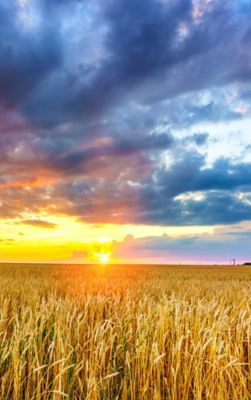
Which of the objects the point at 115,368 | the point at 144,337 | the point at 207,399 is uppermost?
the point at 144,337

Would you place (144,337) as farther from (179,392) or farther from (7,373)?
(7,373)

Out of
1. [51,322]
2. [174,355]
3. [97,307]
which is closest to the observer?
[174,355]

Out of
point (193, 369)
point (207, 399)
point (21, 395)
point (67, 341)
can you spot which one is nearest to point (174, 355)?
point (193, 369)

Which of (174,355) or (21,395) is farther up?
(174,355)

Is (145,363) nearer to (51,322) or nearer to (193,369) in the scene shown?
(193,369)

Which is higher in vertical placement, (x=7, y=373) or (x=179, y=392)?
(x=7, y=373)

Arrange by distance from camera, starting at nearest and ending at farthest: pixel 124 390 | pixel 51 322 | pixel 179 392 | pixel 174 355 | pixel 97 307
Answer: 1. pixel 124 390
2. pixel 179 392
3. pixel 174 355
4. pixel 51 322
5. pixel 97 307

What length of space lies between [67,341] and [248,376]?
2001 mm

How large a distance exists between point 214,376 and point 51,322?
7.03 feet

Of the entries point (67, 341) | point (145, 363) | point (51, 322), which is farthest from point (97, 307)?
point (145, 363)

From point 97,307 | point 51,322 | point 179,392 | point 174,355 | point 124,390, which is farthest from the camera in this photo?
point 97,307

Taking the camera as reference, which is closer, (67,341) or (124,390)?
(124,390)

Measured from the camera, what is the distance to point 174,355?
4.00m

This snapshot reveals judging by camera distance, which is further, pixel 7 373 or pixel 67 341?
pixel 67 341
